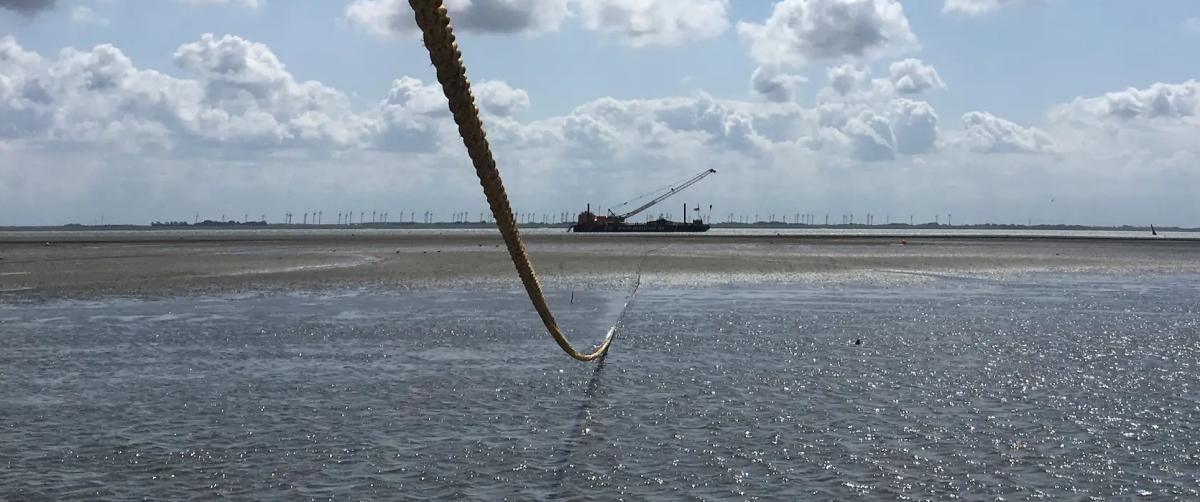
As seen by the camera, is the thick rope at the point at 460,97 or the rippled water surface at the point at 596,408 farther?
the rippled water surface at the point at 596,408

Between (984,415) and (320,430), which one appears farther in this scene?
(984,415)

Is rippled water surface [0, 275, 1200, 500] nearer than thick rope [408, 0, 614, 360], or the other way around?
thick rope [408, 0, 614, 360]

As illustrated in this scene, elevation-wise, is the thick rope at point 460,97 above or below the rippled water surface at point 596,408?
above

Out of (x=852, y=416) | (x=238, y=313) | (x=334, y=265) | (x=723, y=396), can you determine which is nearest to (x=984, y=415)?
(x=852, y=416)

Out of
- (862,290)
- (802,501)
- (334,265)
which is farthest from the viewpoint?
(334,265)

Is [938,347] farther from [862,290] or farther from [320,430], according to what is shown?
[862,290]

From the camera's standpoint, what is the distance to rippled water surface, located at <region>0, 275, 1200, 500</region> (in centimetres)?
1065

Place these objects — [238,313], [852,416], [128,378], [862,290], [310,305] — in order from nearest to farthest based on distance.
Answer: [852,416] < [128,378] < [238,313] < [310,305] < [862,290]

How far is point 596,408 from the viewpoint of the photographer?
14.2 meters

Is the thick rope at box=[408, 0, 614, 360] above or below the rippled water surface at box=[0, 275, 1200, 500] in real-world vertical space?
above

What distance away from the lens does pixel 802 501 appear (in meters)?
9.86

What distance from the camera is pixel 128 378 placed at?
54.5 ft

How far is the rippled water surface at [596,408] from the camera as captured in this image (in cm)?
1065

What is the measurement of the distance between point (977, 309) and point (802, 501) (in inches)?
889
